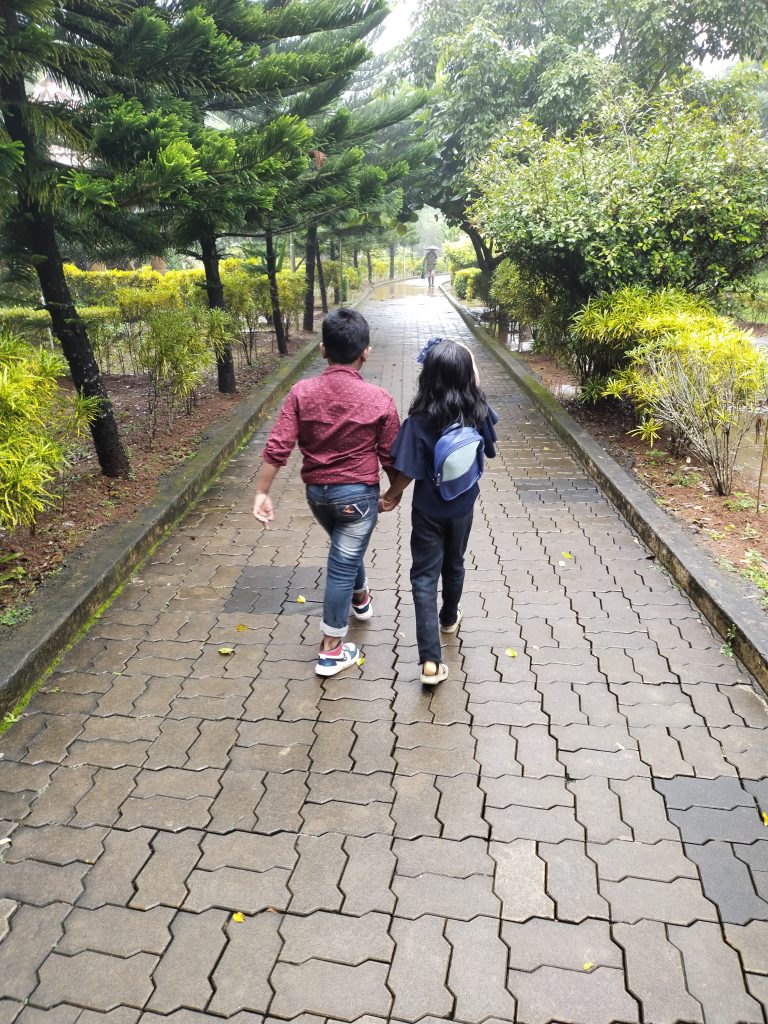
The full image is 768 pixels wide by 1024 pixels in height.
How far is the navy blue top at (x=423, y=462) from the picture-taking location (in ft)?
9.55

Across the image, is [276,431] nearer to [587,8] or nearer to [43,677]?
[43,677]

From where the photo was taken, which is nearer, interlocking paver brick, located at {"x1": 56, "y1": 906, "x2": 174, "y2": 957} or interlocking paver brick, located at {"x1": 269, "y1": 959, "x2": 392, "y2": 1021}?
interlocking paver brick, located at {"x1": 269, "y1": 959, "x2": 392, "y2": 1021}

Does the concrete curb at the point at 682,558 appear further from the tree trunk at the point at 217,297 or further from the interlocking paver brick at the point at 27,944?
the tree trunk at the point at 217,297

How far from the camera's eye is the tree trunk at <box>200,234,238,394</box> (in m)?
8.30

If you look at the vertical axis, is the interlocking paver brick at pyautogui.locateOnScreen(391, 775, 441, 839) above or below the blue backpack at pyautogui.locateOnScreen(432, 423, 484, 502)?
below

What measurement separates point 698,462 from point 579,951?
470cm

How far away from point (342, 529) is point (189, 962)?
68.6 inches

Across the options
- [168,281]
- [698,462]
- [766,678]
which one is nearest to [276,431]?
[766,678]

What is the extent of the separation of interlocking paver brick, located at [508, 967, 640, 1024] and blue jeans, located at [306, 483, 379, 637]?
5.46 feet

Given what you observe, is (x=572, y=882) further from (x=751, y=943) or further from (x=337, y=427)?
(x=337, y=427)

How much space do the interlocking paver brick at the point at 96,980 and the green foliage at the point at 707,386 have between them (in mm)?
4576

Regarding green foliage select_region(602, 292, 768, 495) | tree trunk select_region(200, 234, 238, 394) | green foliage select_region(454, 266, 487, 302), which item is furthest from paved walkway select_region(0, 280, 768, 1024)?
green foliage select_region(454, 266, 487, 302)

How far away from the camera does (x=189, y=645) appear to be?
140 inches

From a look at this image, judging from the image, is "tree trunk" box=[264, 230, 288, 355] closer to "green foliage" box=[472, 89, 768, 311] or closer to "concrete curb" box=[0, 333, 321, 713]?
"green foliage" box=[472, 89, 768, 311]
